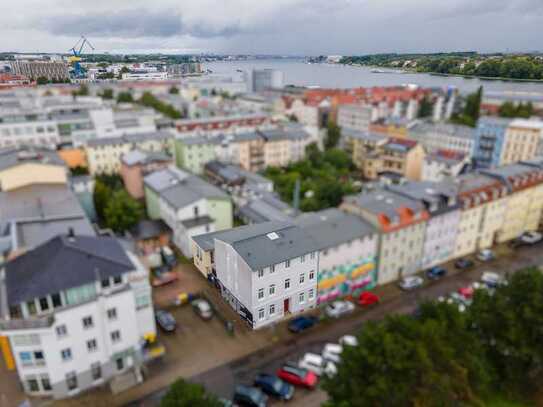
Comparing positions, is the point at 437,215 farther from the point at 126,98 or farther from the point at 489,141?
the point at 126,98

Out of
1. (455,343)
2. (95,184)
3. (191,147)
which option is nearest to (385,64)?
(455,343)

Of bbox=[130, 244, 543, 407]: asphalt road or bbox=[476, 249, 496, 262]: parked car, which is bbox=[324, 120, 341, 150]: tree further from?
bbox=[130, 244, 543, 407]: asphalt road

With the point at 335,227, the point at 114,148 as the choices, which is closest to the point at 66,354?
the point at 335,227

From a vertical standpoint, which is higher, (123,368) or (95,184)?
(95,184)

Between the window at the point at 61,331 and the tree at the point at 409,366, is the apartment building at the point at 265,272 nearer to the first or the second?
the tree at the point at 409,366

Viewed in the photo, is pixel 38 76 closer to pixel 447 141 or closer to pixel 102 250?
pixel 102 250

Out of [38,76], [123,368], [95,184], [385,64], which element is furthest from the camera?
[95,184]
